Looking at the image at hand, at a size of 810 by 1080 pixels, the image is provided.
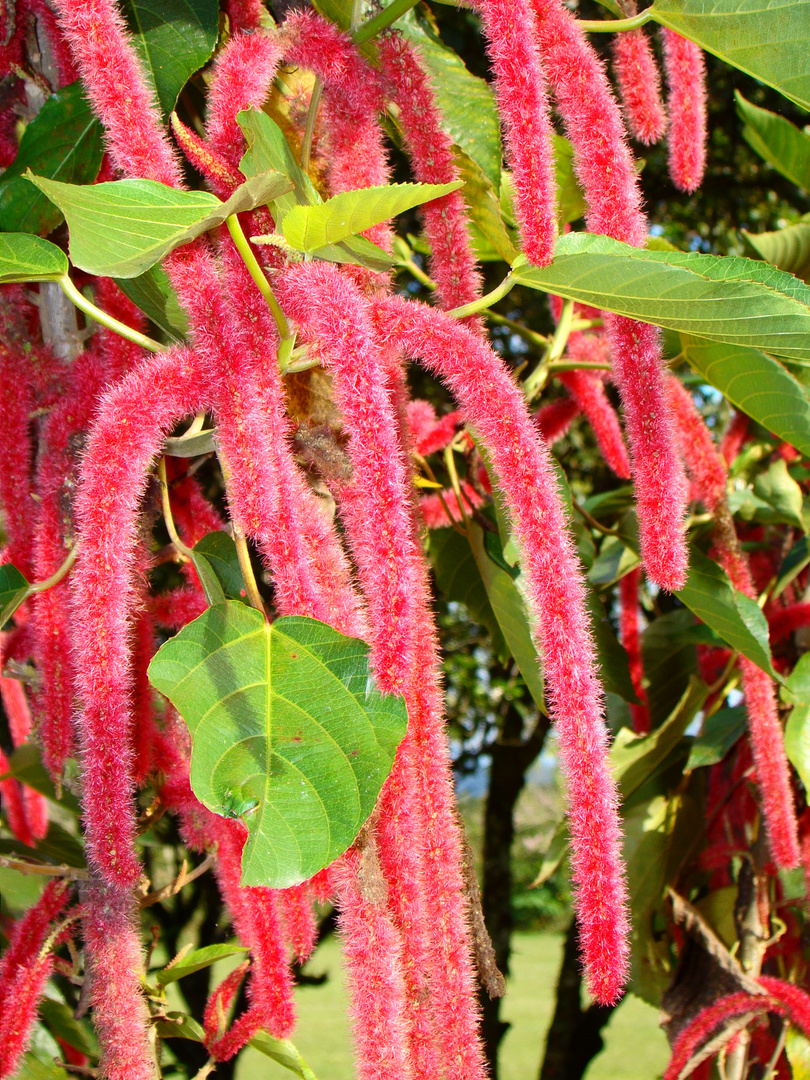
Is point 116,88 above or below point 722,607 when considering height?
above

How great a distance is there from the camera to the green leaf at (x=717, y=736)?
1.40 m

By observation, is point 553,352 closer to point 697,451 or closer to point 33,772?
point 697,451

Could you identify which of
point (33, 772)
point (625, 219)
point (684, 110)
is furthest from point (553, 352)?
point (33, 772)

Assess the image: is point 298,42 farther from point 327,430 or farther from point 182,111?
point 182,111

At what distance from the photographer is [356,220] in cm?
62

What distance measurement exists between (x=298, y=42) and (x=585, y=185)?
24 cm

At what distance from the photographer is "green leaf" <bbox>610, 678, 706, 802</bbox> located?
4.69 feet

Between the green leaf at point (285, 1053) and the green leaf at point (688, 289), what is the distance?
2.28 ft

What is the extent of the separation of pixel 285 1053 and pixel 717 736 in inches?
31.2

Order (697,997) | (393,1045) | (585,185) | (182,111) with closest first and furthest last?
(393,1045), (585,185), (182,111), (697,997)

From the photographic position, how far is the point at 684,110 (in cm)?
91

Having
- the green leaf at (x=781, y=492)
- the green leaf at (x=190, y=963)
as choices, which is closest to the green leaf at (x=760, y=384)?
the green leaf at (x=781, y=492)

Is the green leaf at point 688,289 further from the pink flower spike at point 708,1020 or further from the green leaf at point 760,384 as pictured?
the pink flower spike at point 708,1020

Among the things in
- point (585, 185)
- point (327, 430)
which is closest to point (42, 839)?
point (327, 430)
